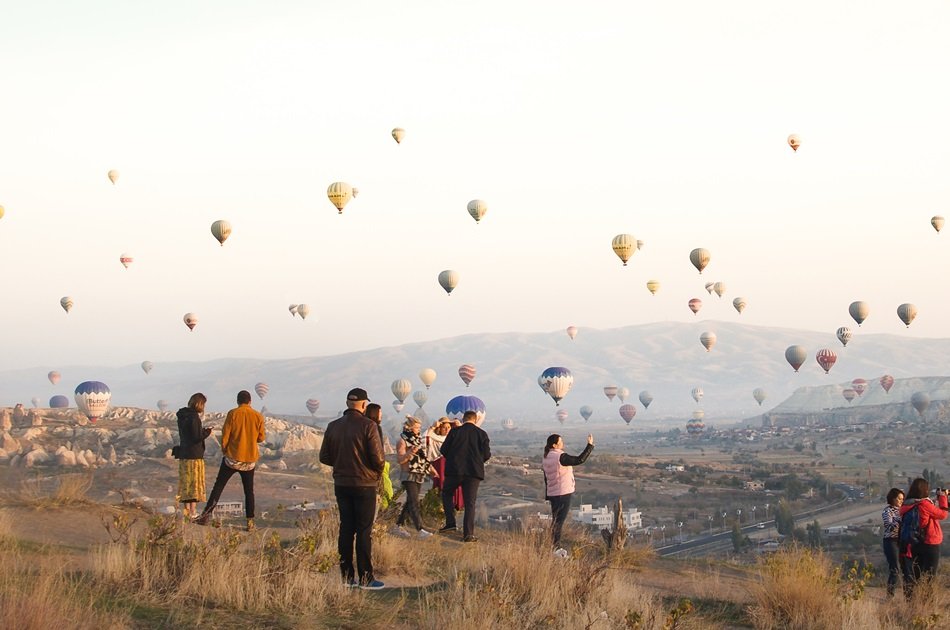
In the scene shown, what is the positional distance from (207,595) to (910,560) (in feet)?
27.9

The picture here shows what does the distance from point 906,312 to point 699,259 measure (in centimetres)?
2333

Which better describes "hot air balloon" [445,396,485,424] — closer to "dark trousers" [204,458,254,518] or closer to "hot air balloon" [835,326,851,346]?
"dark trousers" [204,458,254,518]

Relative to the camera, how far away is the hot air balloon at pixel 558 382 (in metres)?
71.0

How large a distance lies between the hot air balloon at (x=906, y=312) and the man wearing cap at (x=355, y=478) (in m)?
87.8

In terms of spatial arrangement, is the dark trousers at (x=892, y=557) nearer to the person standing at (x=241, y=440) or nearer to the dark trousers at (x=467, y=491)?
the dark trousers at (x=467, y=491)

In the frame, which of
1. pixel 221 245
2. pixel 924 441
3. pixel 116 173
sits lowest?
pixel 924 441

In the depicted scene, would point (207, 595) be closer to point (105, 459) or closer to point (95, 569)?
point (95, 569)

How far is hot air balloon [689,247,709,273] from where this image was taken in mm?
81812

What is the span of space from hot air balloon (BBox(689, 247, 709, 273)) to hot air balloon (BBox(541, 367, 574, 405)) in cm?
1671

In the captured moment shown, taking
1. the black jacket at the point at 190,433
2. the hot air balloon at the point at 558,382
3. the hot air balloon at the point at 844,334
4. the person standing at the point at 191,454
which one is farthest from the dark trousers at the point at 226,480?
the hot air balloon at the point at 844,334

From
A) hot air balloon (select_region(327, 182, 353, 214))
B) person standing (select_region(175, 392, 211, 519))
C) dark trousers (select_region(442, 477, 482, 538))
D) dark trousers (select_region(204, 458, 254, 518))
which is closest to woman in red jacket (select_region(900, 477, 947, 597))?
dark trousers (select_region(442, 477, 482, 538))

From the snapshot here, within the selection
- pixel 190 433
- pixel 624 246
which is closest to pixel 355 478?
pixel 190 433

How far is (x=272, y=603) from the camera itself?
29.6ft

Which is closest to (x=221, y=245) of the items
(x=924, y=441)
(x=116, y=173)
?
(x=116, y=173)
